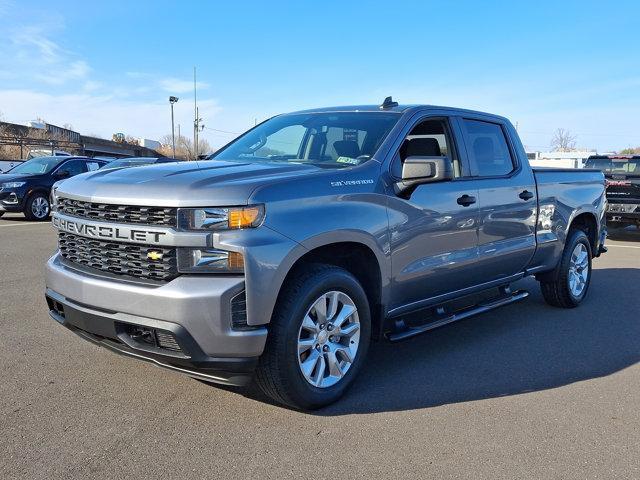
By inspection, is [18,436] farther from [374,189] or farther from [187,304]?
[374,189]

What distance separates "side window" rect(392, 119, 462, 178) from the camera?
4.48 meters

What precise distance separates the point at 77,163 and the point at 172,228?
14160 mm

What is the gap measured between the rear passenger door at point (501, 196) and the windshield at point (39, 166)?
12736 millimetres

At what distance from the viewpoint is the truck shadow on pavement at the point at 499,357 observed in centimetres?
391

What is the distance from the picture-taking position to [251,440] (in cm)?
319

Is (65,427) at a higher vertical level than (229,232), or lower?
lower

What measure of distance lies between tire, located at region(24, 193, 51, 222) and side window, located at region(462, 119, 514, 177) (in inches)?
484

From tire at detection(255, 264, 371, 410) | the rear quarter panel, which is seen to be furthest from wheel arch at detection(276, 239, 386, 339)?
the rear quarter panel

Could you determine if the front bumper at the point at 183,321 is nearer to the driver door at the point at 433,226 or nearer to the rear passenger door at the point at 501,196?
the driver door at the point at 433,226

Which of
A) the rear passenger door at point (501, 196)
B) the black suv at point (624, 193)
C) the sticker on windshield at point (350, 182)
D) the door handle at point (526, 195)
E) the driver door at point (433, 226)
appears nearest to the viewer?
the sticker on windshield at point (350, 182)

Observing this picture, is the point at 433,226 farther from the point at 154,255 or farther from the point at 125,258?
the point at 125,258

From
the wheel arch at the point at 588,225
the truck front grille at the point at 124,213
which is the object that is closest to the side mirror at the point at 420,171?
the truck front grille at the point at 124,213

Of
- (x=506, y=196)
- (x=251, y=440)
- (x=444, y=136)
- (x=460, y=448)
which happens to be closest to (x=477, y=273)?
(x=506, y=196)

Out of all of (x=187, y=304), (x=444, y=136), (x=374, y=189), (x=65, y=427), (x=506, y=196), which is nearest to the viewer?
(x=187, y=304)
